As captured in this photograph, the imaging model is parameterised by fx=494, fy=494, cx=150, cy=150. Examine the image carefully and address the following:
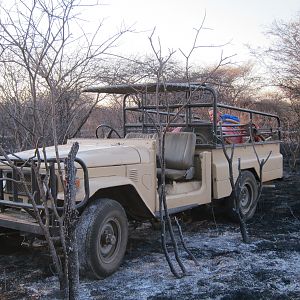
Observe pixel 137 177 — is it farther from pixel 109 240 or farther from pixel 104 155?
pixel 109 240

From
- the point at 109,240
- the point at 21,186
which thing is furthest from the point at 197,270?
the point at 21,186

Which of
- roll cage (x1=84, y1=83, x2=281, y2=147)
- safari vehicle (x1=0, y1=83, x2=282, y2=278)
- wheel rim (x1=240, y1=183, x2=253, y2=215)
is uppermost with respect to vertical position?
roll cage (x1=84, y1=83, x2=281, y2=147)

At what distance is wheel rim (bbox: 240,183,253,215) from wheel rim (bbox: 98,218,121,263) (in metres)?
2.91

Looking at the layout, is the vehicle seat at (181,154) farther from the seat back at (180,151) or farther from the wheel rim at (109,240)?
the wheel rim at (109,240)

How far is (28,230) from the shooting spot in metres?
4.41

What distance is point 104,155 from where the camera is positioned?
4.99 metres

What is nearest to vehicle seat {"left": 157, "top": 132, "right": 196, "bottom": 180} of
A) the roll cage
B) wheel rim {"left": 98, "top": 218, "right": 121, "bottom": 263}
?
the roll cage

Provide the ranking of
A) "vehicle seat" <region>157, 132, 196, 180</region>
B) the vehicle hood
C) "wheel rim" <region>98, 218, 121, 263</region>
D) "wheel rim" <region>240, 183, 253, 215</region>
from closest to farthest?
1. "wheel rim" <region>98, 218, 121, 263</region>
2. the vehicle hood
3. "vehicle seat" <region>157, 132, 196, 180</region>
4. "wheel rim" <region>240, 183, 253, 215</region>

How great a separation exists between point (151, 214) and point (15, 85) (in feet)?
8.49

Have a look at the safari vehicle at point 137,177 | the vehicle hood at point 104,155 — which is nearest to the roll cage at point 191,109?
the safari vehicle at point 137,177

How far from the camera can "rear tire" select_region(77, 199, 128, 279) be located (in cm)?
441

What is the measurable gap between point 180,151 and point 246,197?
1717 millimetres

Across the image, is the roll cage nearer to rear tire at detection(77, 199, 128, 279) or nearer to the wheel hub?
rear tire at detection(77, 199, 128, 279)

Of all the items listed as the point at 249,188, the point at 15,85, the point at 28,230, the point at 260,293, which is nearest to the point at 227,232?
the point at 249,188
